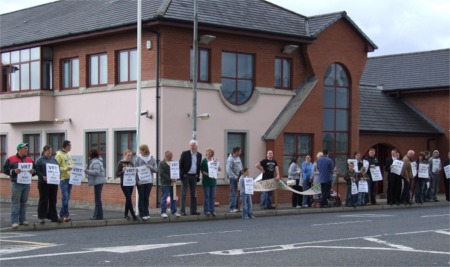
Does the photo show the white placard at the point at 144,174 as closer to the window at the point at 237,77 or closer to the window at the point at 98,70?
the window at the point at 237,77

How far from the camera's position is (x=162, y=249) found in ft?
43.8

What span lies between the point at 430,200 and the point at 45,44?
595 inches

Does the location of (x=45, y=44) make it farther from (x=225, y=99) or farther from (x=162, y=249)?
(x=162, y=249)

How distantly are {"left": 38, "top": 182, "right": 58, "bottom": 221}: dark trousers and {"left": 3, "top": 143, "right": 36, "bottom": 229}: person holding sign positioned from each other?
60 centimetres

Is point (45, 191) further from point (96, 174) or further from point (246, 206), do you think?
point (246, 206)

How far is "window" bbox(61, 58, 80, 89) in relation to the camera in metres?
28.4

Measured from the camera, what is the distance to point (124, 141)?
87.7 ft

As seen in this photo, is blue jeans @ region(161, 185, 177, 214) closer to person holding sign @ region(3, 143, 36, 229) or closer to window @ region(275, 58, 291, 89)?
person holding sign @ region(3, 143, 36, 229)

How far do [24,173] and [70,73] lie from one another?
11.8 metres

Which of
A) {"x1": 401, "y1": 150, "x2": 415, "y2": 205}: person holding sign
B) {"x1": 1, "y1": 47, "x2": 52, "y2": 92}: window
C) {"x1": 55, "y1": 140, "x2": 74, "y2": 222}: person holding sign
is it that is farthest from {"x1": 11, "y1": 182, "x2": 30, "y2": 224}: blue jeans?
{"x1": 401, "y1": 150, "x2": 415, "y2": 205}: person holding sign

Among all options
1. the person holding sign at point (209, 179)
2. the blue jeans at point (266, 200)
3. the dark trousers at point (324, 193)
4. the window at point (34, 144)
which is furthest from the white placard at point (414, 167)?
the window at point (34, 144)

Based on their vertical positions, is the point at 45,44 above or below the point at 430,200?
above

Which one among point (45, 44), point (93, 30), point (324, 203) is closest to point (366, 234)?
point (324, 203)

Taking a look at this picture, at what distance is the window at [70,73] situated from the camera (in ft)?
93.0
